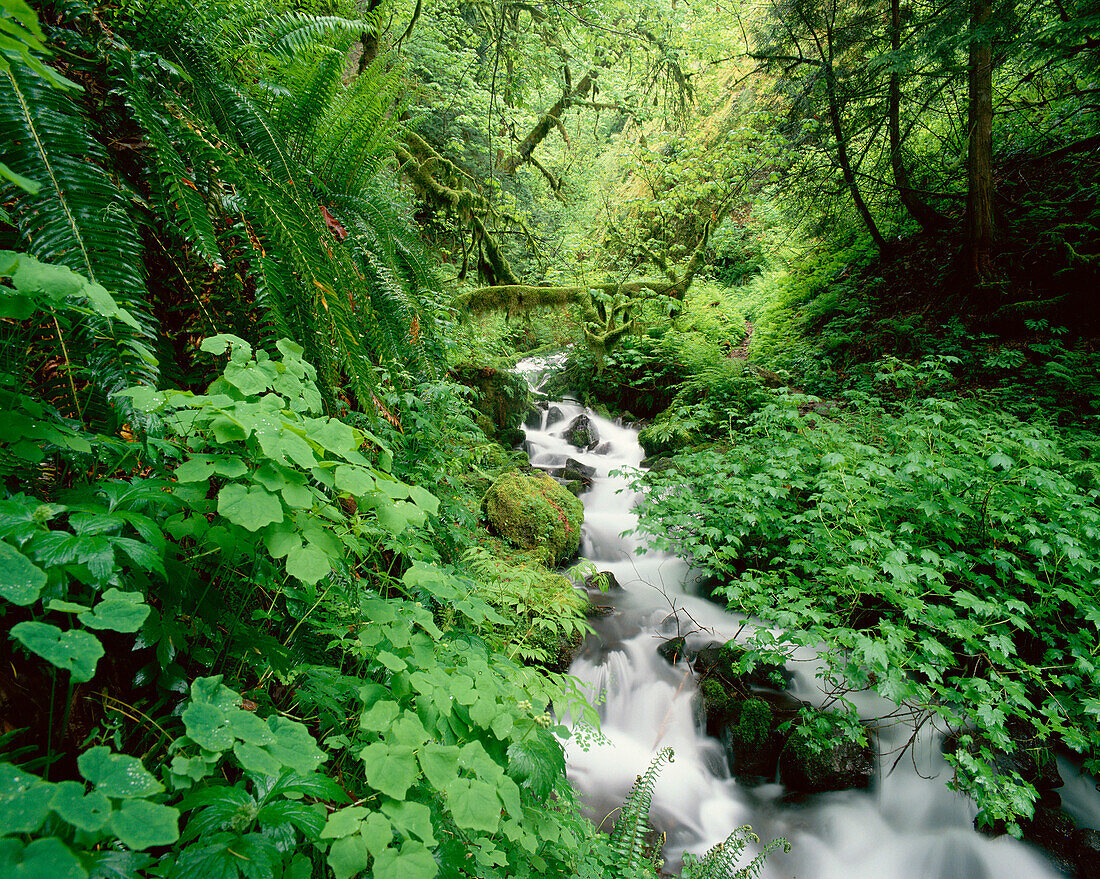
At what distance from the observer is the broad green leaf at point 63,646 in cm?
51

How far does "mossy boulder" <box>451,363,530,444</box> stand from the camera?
6.34 meters

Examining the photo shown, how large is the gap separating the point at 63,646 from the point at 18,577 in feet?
0.32

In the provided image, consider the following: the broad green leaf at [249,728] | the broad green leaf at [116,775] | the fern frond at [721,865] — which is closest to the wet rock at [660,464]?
the fern frond at [721,865]

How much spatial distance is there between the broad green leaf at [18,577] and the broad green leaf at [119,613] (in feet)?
0.20

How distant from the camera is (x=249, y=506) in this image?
766mm

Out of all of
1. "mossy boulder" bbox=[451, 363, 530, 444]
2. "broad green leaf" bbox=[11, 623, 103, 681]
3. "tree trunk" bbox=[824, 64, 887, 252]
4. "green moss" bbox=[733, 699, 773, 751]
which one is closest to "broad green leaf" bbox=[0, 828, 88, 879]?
"broad green leaf" bbox=[11, 623, 103, 681]

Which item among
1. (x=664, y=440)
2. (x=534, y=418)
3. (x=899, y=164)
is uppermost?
(x=899, y=164)

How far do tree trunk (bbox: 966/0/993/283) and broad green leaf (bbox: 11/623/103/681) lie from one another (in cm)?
792

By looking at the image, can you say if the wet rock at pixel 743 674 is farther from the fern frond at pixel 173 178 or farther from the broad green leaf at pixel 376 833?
the fern frond at pixel 173 178

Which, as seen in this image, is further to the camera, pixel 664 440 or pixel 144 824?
pixel 664 440

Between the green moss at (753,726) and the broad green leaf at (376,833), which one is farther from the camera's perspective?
the green moss at (753,726)

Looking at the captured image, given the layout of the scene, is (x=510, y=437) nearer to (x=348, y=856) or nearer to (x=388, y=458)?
(x=388, y=458)

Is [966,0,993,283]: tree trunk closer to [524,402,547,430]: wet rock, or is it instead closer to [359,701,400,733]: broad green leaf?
[524,402,547,430]: wet rock

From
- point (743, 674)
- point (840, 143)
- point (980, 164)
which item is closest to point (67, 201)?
point (743, 674)
